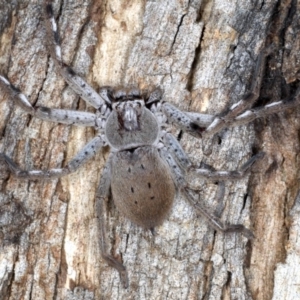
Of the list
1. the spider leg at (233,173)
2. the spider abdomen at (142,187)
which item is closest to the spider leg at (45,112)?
the spider abdomen at (142,187)

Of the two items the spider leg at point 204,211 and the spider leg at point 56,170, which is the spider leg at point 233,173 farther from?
the spider leg at point 56,170

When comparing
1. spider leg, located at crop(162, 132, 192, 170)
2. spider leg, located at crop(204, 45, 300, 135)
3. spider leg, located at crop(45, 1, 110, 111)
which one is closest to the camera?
spider leg, located at crop(204, 45, 300, 135)

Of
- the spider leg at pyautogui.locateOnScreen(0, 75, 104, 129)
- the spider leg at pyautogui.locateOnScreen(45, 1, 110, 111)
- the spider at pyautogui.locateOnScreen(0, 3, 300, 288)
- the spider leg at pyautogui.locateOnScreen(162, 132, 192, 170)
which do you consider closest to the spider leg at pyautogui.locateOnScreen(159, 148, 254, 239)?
the spider at pyautogui.locateOnScreen(0, 3, 300, 288)

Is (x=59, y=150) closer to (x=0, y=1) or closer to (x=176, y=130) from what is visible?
(x=176, y=130)

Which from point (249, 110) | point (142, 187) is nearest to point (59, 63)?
point (142, 187)

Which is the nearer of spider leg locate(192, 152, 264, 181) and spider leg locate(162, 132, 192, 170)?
spider leg locate(192, 152, 264, 181)

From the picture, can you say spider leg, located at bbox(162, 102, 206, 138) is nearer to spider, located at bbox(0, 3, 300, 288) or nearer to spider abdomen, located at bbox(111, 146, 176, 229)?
spider, located at bbox(0, 3, 300, 288)
